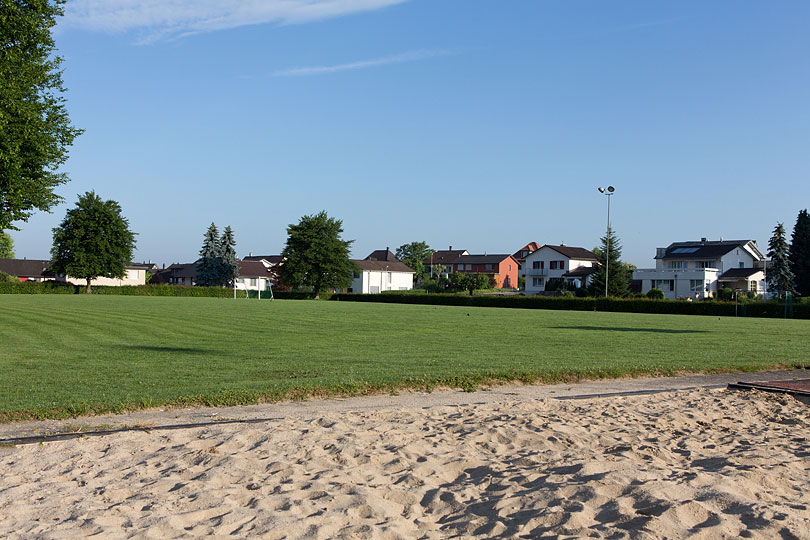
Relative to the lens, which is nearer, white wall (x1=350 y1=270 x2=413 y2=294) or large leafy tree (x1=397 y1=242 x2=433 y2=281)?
white wall (x1=350 y1=270 x2=413 y2=294)

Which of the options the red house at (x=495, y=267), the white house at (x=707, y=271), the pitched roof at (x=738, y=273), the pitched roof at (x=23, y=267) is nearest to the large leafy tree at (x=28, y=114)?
the white house at (x=707, y=271)

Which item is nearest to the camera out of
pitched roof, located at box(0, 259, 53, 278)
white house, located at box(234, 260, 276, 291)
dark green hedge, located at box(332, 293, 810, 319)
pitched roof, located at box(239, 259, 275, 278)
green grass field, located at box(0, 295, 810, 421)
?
green grass field, located at box(0, 295, 810, 421)

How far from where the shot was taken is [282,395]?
37.1 ft

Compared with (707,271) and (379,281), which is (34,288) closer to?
(379,281)

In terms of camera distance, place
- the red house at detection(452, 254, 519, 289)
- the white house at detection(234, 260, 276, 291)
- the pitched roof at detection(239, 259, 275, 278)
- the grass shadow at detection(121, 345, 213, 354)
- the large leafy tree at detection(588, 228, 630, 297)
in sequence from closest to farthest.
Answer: the grass shadow at detection(121, 345, 213, 354)
the large leafy tree at detection(588, 228, 630, 297)
the white house at detection(234, 260, 276, 291)
the pitched roof at detection(239, 259, 275, 278)
the red house at detection(452, 254, 519, 289)

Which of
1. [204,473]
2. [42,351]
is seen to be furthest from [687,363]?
[42,351]

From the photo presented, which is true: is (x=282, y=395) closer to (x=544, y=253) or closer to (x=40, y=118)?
(x=40, y=118)

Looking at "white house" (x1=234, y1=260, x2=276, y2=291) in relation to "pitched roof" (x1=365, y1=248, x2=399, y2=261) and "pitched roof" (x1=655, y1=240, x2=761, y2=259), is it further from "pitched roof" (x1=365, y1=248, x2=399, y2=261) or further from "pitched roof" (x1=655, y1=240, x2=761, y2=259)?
"pitched roof" (x1=655, y1=240, x2=761, y2=259)

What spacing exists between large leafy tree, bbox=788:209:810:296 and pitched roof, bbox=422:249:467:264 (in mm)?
84508

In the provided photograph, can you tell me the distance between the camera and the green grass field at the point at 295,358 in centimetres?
1143

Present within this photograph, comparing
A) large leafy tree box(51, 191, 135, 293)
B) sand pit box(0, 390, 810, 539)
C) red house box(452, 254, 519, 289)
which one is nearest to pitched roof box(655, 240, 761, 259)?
red house box(452, 254, 519, 289)

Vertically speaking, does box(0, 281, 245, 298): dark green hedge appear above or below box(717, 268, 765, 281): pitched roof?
below

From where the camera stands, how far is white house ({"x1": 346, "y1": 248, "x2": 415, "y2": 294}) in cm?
12294

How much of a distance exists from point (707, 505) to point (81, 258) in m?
92.2
